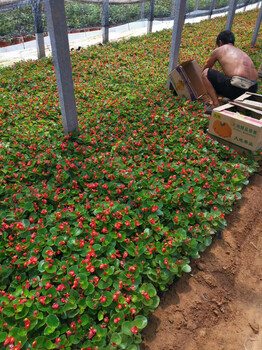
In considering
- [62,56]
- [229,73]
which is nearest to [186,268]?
[62,56]

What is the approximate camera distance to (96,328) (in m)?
2.01

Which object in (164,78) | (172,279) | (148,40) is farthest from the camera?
(148,40)

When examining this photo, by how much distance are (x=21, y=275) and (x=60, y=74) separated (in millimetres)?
2605

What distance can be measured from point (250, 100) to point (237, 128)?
3.88 ft

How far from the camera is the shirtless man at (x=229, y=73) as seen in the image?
16.1 ft

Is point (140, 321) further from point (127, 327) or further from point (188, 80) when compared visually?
point (188, 80)

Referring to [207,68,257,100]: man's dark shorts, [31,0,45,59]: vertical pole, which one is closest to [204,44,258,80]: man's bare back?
[207,68,257,100]: man's dark shorts

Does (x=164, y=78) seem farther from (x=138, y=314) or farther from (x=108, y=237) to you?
(x=138, y=314)

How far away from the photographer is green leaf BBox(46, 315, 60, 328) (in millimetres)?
1981

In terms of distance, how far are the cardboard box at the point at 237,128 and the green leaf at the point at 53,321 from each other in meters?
3.53

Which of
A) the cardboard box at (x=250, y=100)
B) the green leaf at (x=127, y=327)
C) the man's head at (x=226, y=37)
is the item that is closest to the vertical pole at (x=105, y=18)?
the man's head at (x=226, y=37)

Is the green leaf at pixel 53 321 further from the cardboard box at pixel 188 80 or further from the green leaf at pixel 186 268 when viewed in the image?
the cardboard box at pixel 188 80

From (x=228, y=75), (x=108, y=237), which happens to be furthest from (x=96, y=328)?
(x=228, y=75)

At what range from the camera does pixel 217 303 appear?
2465mm
